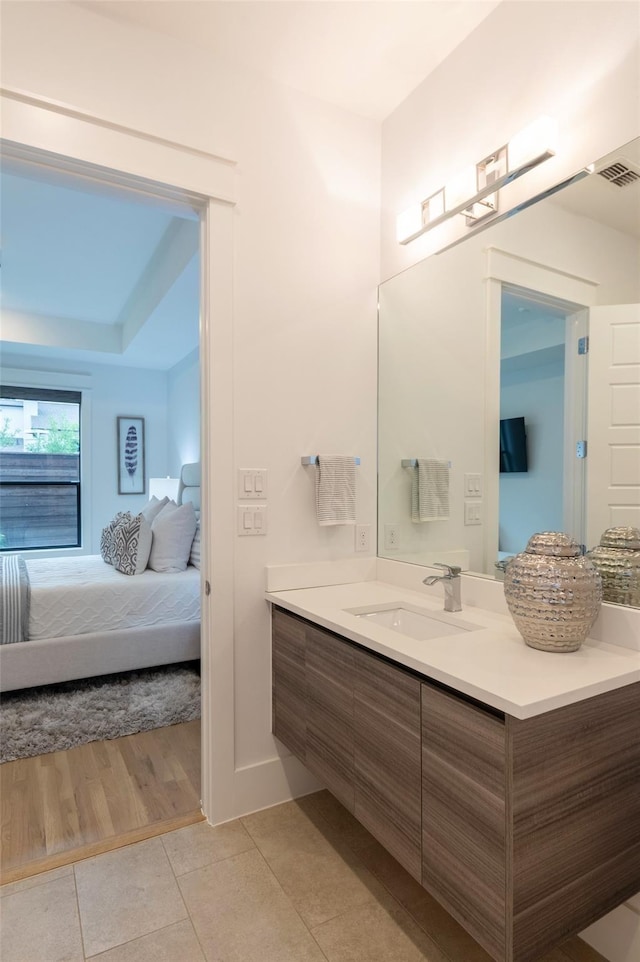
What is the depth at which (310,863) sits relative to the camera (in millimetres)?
1716

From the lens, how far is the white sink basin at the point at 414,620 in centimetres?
167

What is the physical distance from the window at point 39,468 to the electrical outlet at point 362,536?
452 cm

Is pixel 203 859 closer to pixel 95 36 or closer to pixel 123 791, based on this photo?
pixel 123 791

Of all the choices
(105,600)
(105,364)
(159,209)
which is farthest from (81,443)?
(159,209)

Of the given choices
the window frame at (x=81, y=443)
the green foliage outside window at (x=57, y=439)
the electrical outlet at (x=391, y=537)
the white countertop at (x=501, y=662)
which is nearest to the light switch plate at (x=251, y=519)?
the white countertop at (x=501, y=662)

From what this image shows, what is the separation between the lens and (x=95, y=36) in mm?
1692

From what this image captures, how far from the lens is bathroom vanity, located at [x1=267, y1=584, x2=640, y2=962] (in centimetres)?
105

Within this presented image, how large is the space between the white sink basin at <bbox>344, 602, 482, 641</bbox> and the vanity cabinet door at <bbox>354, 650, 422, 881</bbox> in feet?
0.78

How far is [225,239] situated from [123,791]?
2154 millimetres

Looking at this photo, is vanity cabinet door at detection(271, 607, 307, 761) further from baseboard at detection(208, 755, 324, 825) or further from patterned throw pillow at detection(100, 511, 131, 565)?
patterned throw pillow at detection(100, 511, 131, 565)

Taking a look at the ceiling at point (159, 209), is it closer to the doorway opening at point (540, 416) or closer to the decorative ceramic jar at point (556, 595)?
the doorway opening at point (540, 416)

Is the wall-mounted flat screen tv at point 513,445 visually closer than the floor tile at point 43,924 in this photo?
No

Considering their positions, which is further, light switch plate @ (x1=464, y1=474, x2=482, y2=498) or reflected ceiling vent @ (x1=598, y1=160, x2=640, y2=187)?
light switch plate @ (x1=464, y1=474, x2=482, y2=498)

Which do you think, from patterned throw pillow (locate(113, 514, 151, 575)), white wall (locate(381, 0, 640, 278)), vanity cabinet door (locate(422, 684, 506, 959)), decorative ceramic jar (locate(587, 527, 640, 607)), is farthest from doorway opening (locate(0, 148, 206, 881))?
decorative ceramic jar (locate(587, 527, 640, 607))
